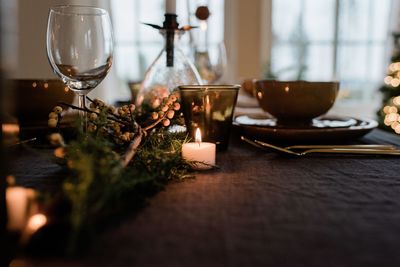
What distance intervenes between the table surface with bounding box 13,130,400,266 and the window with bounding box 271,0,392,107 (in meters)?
3.42

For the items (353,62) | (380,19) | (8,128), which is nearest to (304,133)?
(8,128)

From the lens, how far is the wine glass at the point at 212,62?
1555 millimetres

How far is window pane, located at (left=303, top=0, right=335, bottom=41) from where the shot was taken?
387 cm

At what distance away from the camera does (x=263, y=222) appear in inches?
14.4

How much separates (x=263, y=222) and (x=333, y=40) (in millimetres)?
3882

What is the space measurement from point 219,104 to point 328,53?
3.55 meters

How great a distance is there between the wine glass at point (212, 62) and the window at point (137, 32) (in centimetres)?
220

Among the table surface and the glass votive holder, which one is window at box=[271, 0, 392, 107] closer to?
the glass votive holder

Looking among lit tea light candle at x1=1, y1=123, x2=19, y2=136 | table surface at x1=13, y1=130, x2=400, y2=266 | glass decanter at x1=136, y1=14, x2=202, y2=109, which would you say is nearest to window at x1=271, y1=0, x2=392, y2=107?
glass decanter at x1=136, y1=14, x2=202, y2=109

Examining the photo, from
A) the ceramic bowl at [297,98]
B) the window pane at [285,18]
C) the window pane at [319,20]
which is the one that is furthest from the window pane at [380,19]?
the ceramic bowl at [297,98]

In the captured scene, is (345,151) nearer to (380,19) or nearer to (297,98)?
(297,98)

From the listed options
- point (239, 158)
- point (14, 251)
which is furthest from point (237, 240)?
point (239, 158)

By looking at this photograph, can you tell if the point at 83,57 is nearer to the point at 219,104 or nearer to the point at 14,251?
the point at 219,104

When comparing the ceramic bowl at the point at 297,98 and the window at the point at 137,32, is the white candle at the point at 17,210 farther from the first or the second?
the window at the point at 137,32
